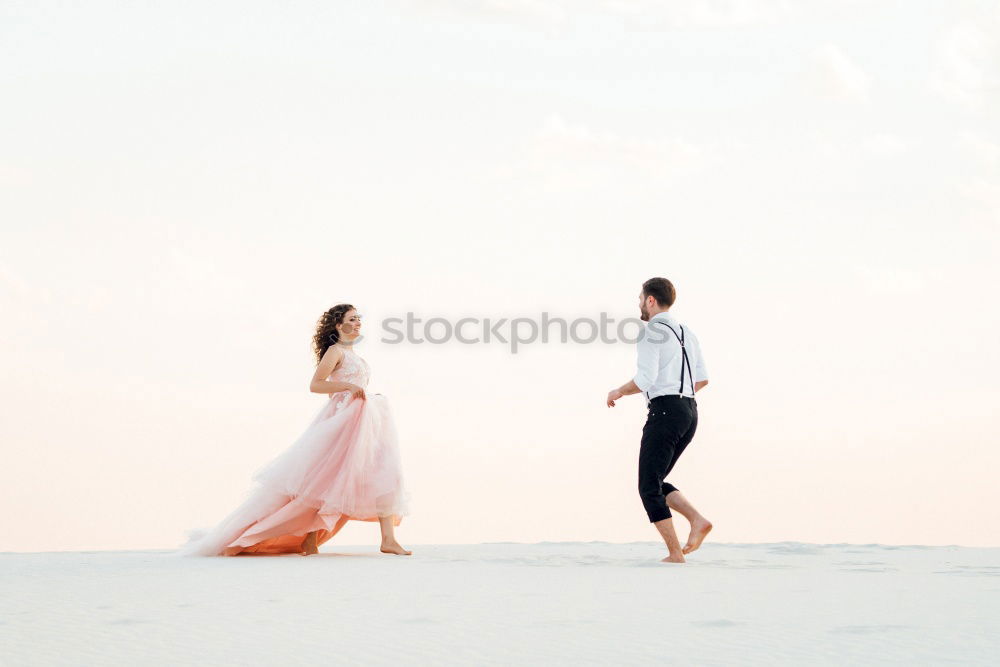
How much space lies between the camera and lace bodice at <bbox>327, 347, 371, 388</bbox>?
29.9 ft

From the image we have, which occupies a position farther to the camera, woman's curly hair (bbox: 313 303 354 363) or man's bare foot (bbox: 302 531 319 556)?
woman's curly hair (bbox: 313 303 354 363)

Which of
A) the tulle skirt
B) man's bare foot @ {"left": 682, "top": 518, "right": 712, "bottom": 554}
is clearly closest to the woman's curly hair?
the tulle skirt

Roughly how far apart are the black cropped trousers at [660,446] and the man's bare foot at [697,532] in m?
0.29

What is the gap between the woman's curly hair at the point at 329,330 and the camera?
30.2ft

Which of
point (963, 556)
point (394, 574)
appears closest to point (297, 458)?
point (394, 574)

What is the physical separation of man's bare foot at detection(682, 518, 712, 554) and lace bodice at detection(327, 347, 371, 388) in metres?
3.04

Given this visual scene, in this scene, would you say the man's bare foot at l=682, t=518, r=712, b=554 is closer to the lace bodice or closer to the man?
the man

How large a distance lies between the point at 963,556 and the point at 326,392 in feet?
17.8

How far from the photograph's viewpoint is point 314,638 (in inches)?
167

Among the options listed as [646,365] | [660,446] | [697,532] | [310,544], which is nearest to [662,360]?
[646,365]

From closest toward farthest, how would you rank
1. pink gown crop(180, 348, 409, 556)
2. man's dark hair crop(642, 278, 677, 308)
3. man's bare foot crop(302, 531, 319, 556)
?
man's dark hair crop(642, 278, 677, 308) < pink gown crop(180, 348, 409, 556) < man's bare foot crop(302, 531, 319, 556)

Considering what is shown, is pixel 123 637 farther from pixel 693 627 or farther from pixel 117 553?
pixel 117 553

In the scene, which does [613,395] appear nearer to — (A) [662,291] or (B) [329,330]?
(A) [662,291]

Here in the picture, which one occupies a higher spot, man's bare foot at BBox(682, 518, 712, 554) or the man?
the man
